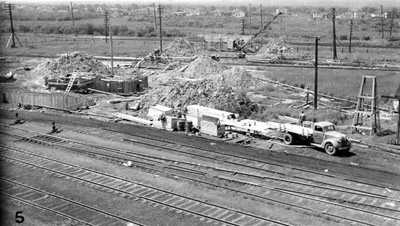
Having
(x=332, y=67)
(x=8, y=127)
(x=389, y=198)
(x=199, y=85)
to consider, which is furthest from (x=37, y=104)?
(x=332, y=67)

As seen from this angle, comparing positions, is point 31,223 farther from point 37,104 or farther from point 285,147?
point 37,104

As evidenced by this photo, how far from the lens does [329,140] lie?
25.4m

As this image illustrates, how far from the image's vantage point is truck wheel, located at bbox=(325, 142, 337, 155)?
25247 millimetres

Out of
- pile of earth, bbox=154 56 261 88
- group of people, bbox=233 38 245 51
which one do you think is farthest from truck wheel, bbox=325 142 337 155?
group of people, bbox=233 38 245 51

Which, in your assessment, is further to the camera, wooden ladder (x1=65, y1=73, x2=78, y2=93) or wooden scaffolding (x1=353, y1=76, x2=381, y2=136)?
wooden ladder (x1=65, y1=73, x2=78, y2=93)

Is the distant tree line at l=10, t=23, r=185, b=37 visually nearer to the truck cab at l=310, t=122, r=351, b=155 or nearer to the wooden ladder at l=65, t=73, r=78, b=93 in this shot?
the wooden ladder at l=65, t=73, r=78, b=93

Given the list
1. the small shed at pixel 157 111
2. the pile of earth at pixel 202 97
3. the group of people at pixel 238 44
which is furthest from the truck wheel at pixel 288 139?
the group of people at pixel 238 44

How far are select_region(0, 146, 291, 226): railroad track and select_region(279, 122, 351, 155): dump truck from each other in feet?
30.4

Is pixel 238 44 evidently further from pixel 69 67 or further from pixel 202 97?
pixel 202 97

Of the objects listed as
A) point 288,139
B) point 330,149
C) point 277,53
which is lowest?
point 330,149

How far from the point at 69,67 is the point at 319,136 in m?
31.5

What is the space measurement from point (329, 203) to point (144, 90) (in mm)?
28362

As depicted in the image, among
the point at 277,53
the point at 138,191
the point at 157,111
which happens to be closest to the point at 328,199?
the point at 138,191

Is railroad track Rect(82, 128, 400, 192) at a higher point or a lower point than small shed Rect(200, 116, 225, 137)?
lower
